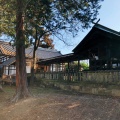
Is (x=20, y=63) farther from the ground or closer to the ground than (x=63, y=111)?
farther from the ground

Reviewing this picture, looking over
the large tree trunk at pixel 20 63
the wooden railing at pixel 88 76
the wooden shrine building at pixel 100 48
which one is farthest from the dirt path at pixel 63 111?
the wooden shrine building at pixel 100 48

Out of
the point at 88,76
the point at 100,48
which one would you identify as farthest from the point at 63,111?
the point at 100,48

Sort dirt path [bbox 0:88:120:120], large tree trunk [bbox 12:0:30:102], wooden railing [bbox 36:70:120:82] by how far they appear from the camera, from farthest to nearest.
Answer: wooden railing [bbox 36:70:120:82] < large tree trunk [bbox 12:0:30:102] < dirt path [bbox 0:88:120:120]

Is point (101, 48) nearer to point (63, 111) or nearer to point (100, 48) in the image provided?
point (100, 48)

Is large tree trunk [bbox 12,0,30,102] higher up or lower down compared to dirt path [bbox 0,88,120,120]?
higher up

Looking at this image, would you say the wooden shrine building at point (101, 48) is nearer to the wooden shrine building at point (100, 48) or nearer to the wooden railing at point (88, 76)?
the wooden shrine building at point (100, 48)

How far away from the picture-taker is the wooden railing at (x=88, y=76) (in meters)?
14.4

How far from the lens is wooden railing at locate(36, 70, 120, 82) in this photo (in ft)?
47.2

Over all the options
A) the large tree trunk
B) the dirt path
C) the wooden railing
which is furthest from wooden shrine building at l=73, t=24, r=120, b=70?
the dirt path

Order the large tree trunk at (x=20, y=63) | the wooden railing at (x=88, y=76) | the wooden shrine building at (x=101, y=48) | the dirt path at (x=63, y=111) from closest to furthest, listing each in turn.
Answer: the dirt path at (x=63, y=111) < the large tree trunk at (x=20, y=63) < the wooden railing at (x=88, y=76) < the wooden shrine building at (x=101, y=48)

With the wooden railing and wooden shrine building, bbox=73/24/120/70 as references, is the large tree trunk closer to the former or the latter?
the wooden railing

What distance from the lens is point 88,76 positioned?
16469 millimetres

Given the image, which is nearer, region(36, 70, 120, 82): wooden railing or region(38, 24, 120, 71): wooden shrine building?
region(36, 70, 120, 82): wooden railing

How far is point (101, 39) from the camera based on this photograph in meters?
19.0
